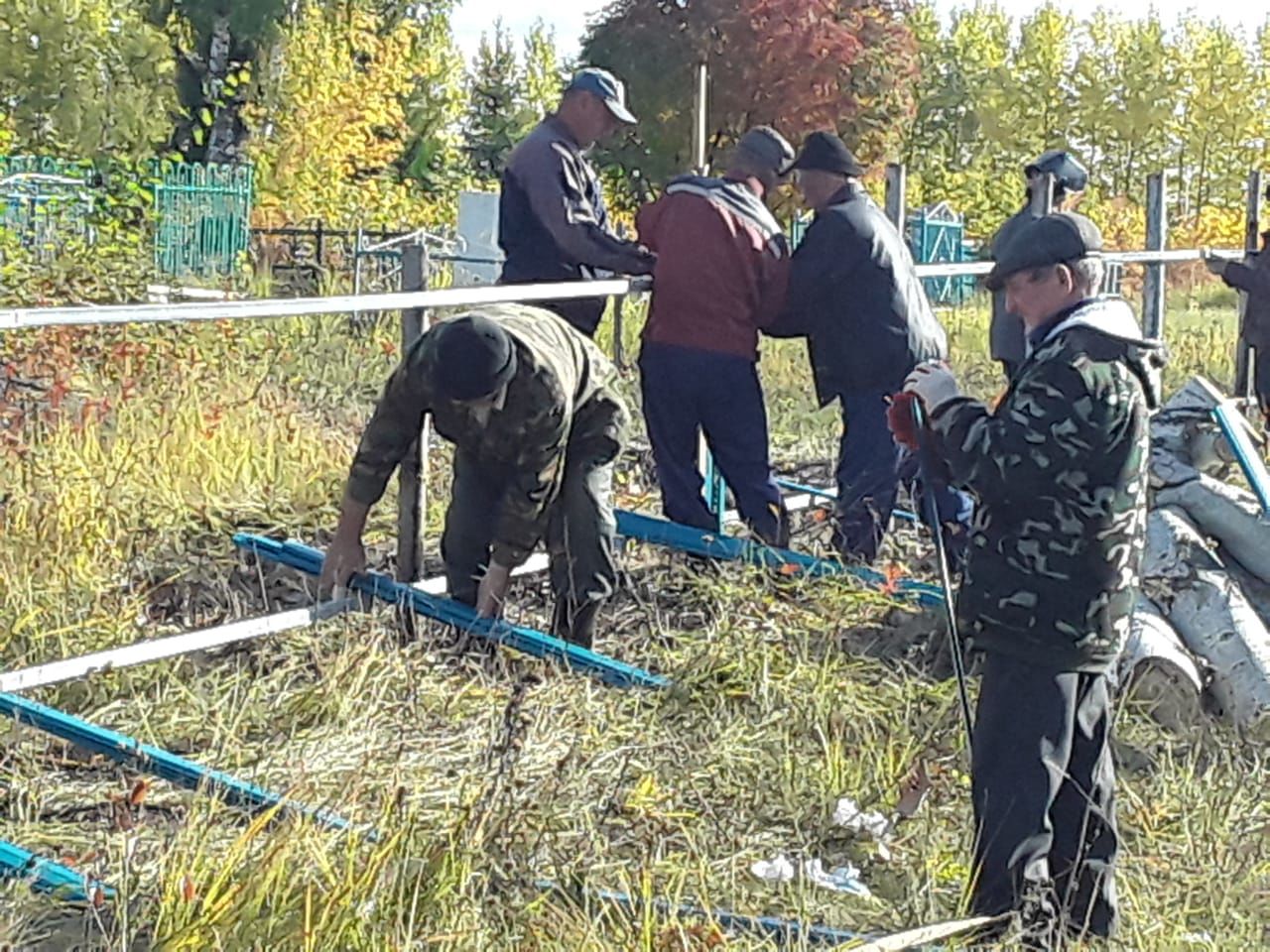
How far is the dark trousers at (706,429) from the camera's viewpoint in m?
7.07

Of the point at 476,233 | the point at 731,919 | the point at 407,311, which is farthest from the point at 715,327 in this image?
the point at 476,233

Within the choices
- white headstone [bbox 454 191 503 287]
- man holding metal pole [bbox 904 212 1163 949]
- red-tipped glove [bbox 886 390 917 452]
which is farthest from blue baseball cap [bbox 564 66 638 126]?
white headstone [bbox 454 191 503 287]

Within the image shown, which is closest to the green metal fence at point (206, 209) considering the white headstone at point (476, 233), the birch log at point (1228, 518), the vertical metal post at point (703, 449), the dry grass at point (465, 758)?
the white headstone at point (476, 233)

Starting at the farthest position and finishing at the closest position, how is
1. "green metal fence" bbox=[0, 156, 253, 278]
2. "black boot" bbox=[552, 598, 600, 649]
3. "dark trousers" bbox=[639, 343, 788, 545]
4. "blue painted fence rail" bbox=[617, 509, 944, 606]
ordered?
"green metal fence" bbox=[0, 156, 253, 278], "dark trousers" bbox=[639, 343, 788, 545], "blue painted fence rail" bbox=[617, 509, 944, 606], "black boot" bbox=[552, 598, 600, 649]

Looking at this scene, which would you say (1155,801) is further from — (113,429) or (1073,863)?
(113,429)

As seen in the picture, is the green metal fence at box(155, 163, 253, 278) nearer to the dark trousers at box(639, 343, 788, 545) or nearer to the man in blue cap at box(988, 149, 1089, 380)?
the man in blue cap at box(988, 149, 1089, 380)

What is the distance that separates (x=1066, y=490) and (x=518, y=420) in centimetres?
219

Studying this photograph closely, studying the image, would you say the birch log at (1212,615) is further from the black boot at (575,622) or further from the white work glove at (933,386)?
the white work glove at (933,386)

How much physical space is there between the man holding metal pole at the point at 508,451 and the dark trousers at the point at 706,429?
113 cm

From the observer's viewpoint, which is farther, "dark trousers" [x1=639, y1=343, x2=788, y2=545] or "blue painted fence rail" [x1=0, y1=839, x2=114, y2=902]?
"dark trousers" [x1=639, y1=343, x2=788, y2=545]

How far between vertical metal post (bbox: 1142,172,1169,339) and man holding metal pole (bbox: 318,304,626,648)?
180 inches

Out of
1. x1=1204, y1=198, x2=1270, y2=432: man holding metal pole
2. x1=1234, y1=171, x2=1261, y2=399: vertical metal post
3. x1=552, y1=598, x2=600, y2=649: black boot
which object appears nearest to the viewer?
x1=552, y1=598, x2=600, y2=649: black boot

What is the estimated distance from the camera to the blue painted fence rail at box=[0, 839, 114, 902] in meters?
3.57

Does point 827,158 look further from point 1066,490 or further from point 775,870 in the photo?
point 775,870
